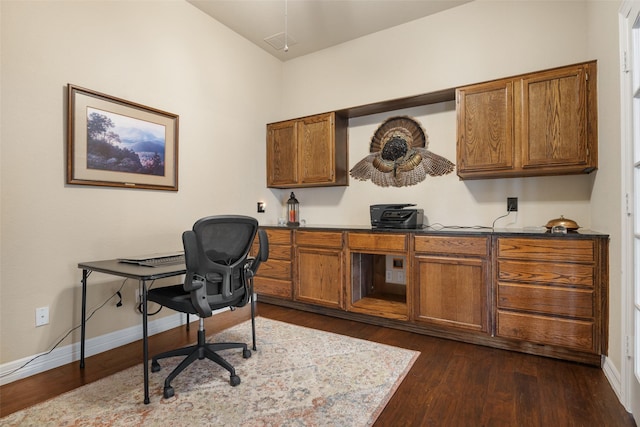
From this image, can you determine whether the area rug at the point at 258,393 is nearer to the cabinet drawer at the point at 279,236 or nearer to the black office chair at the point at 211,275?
the black office chair at the point at 211,275

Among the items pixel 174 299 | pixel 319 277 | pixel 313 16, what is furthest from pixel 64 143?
pixel 313 16

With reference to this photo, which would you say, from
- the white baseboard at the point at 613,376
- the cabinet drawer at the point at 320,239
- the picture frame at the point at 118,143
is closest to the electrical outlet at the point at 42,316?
the picture frame at the point at 118,143

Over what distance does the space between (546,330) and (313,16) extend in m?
3.52

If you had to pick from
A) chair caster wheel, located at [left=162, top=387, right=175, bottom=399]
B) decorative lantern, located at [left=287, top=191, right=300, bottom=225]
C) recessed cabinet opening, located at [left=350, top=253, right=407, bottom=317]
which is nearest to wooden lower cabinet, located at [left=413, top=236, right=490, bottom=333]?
recessed cabinet opening, located at [left=350, top=253, right=407, bottom=317]

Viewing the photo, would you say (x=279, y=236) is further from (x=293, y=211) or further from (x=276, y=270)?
(x=293, y=211)

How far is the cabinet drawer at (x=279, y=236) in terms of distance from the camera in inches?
139

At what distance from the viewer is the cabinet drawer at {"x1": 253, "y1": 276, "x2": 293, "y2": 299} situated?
3529mm

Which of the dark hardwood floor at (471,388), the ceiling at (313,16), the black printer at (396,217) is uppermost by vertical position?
the ceiling at (313,16)

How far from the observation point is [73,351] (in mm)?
2320

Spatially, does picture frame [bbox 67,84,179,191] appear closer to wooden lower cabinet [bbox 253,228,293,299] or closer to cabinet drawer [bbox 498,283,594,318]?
wooden lower cabinet [bbox 253,228,293,299]

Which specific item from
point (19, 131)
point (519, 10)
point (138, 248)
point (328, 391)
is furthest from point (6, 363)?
point (519, 10)

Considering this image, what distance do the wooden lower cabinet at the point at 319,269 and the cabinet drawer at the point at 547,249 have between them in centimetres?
145

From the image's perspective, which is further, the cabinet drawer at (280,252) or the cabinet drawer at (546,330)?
the cabinet drawer at (280,252)

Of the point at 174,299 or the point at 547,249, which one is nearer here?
the point at 174,299
